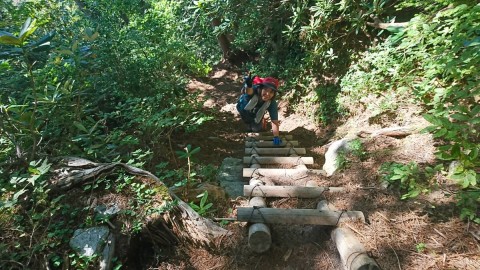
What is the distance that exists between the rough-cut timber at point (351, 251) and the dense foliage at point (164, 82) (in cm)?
64

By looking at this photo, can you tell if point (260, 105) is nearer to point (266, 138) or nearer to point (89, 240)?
point (266, 138)

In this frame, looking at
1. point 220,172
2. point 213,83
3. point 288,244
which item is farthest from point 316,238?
point 213,83

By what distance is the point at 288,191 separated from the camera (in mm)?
2725

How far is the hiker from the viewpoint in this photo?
4.65 metres

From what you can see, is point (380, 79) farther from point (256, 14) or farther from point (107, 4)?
point (107, 4)

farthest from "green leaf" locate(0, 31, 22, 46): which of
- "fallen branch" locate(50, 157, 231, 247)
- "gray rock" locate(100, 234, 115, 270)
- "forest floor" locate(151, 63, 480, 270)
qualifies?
"forest floor" locate(151, 63, 480, 270)

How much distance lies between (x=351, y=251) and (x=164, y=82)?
165 inches

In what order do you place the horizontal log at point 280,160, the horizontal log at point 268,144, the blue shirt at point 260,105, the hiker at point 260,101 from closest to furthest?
1. the horizontal log at point 280,160
2. the horizontal log at point 268,144
3. the hiker at point 260,101
4. the blue shirt at point 260,105

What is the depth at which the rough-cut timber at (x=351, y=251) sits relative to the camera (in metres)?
1.71

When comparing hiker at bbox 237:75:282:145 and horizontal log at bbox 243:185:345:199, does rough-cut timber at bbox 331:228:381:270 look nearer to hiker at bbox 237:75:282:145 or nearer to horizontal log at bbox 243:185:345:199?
horizontal log at bbox 243:185:345:199

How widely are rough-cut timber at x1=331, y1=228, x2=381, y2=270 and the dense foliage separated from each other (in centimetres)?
64

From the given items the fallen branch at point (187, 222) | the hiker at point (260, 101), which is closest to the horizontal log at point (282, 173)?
the fallen branch at point (187, 222)

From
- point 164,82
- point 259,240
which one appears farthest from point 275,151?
point 164,82

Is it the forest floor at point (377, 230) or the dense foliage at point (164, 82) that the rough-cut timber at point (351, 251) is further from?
the dense foliage at point (164, 82)
